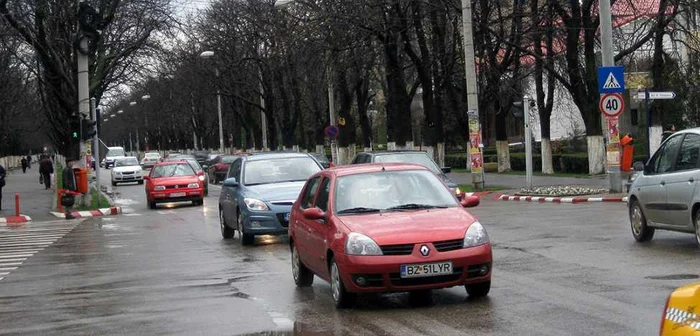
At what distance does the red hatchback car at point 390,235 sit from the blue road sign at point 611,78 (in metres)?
14.4

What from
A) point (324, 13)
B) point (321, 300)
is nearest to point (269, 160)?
point (321, 300)

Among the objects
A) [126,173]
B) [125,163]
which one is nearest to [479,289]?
[126,173]

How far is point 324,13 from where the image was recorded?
3631 centimetres

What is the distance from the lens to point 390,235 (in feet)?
31.0

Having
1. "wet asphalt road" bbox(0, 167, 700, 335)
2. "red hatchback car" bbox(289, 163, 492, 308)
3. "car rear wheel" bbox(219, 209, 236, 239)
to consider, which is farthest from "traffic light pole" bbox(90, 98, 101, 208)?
"red hatchback car" bbox(289, 163, 492, 308)

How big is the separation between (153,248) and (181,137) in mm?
104766

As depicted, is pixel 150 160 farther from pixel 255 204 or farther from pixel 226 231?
pixel 255 204

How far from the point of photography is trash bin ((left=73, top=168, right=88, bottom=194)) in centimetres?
3209

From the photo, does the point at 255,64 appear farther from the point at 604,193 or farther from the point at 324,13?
the point at 604,193

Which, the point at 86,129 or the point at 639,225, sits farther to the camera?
the point at 86,129

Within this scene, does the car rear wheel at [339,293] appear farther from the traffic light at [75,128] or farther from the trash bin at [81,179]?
the traffic light at [75,128]

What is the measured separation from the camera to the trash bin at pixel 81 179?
1264 inches

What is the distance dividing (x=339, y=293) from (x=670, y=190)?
590cm

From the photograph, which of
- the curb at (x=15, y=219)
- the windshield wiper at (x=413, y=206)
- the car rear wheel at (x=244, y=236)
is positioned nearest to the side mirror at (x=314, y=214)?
the windshield wiper at (x=413, y=206)
